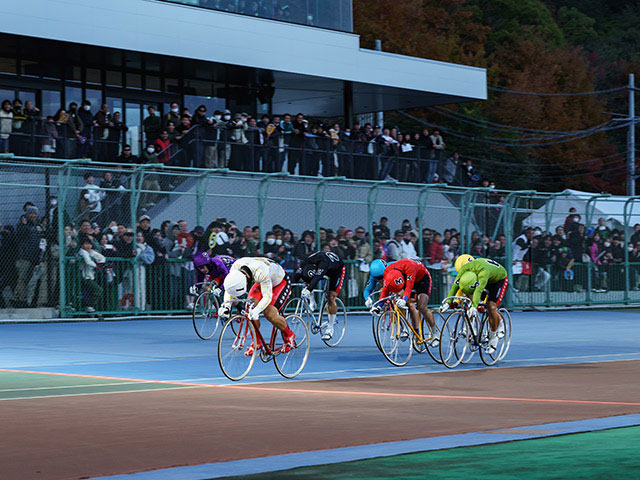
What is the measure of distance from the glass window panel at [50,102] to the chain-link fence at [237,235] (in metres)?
6.25

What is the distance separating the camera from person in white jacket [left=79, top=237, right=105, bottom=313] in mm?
21609

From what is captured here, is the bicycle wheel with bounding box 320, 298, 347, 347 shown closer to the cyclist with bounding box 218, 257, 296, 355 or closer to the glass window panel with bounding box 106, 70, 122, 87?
the cyclist with bounding box 218, 257, 296, 355

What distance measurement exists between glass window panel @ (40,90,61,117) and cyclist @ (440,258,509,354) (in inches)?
755

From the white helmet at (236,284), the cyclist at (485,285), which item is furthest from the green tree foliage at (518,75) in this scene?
the white helmet at (236,284)

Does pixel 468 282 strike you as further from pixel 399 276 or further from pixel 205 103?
pixel 205 103

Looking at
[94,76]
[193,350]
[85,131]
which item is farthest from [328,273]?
[94,76]

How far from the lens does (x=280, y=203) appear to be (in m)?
25.6

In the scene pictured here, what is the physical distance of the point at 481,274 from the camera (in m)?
14.4

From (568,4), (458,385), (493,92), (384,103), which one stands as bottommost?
(458,385)

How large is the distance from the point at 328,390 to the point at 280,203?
45.1 ft

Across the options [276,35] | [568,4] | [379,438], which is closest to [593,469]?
[379,438]

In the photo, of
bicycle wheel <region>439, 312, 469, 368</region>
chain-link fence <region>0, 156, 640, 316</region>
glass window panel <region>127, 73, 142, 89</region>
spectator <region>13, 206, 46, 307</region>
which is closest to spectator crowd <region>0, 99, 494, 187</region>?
chain-link fence <region>0, 156, 640, 316</region>

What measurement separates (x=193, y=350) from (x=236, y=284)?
16.0ft

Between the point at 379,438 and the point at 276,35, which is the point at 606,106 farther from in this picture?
the point at 379,438
